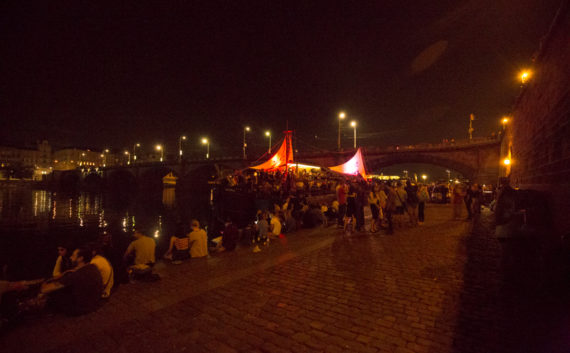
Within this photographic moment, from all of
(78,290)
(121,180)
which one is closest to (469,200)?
(78,290)

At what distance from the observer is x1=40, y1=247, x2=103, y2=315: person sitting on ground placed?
13.3 feet

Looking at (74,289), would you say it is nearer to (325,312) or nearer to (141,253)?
(141,253)

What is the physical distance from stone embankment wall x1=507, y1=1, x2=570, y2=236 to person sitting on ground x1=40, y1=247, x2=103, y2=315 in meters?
6.65

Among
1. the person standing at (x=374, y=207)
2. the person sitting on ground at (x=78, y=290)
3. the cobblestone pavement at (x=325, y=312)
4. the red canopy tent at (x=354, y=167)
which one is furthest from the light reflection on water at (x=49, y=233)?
the red canopy tent at (x=354, y=167)

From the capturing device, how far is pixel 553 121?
5.25 meters

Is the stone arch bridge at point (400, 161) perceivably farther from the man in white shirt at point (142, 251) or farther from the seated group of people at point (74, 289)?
the seated group of people at point (74, 289)

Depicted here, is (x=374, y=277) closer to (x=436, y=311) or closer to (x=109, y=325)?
(x=436, y=311)

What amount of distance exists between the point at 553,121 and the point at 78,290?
8.90 metres

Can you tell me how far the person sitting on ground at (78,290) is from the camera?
13.3ft

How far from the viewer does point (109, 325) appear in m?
3.81

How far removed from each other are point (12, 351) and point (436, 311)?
5687 mm

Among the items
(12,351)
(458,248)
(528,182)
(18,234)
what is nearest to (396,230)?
(458,248)

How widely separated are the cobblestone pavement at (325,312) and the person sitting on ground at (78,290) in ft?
0.51

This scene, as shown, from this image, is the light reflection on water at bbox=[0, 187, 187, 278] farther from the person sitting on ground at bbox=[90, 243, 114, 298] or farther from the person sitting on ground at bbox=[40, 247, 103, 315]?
the person sitting on ground at bbox=[40, 247, 103, 315]
